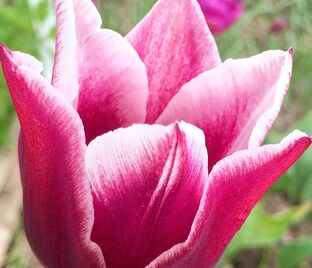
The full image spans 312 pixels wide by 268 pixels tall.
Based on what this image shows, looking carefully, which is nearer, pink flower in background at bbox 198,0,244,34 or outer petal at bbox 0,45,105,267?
outer petal at bbox 0,45,105,267

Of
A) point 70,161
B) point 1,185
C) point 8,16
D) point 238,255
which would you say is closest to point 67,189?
point 70,161

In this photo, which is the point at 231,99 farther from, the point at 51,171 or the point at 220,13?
the point at 220,13

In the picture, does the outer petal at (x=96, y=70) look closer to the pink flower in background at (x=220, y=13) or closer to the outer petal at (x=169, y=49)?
the outer petal at (x=169, y=49)

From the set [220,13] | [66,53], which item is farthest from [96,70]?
[220,13]

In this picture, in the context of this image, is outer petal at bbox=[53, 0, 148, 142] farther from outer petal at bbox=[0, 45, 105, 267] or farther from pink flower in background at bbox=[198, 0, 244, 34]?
pink flower in background at bbox=[198, 0, 244, 34]

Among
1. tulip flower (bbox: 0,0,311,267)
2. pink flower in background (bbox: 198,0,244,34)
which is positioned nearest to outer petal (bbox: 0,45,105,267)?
tulip flower (bbox: 0,0,311,267)

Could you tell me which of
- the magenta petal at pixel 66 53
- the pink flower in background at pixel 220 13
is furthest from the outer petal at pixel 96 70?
the pink flower in background at pixel 220 13

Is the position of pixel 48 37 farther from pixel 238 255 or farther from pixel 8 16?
pixel 238 255
